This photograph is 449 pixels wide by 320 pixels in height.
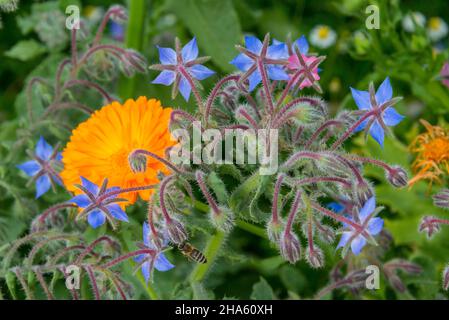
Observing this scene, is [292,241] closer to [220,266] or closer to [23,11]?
[220,266]

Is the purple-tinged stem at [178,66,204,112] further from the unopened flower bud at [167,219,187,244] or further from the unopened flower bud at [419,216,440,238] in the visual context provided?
the unopened flower bud at [419,216,440,238]

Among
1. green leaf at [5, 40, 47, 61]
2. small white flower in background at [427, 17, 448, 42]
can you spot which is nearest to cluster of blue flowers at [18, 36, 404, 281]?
green leaf at [5, 40, 47, 61]

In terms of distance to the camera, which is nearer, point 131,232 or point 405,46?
point 131,232

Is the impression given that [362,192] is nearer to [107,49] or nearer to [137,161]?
[137,161]

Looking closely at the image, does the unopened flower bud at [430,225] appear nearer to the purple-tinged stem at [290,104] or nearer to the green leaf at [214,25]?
the purple-tinged stem at [290,104]

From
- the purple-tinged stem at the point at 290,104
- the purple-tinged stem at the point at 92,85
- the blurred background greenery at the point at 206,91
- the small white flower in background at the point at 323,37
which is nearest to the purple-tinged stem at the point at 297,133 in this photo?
the purple-tinged stem at the point at 290,104

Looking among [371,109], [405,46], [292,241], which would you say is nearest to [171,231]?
[292,241]
